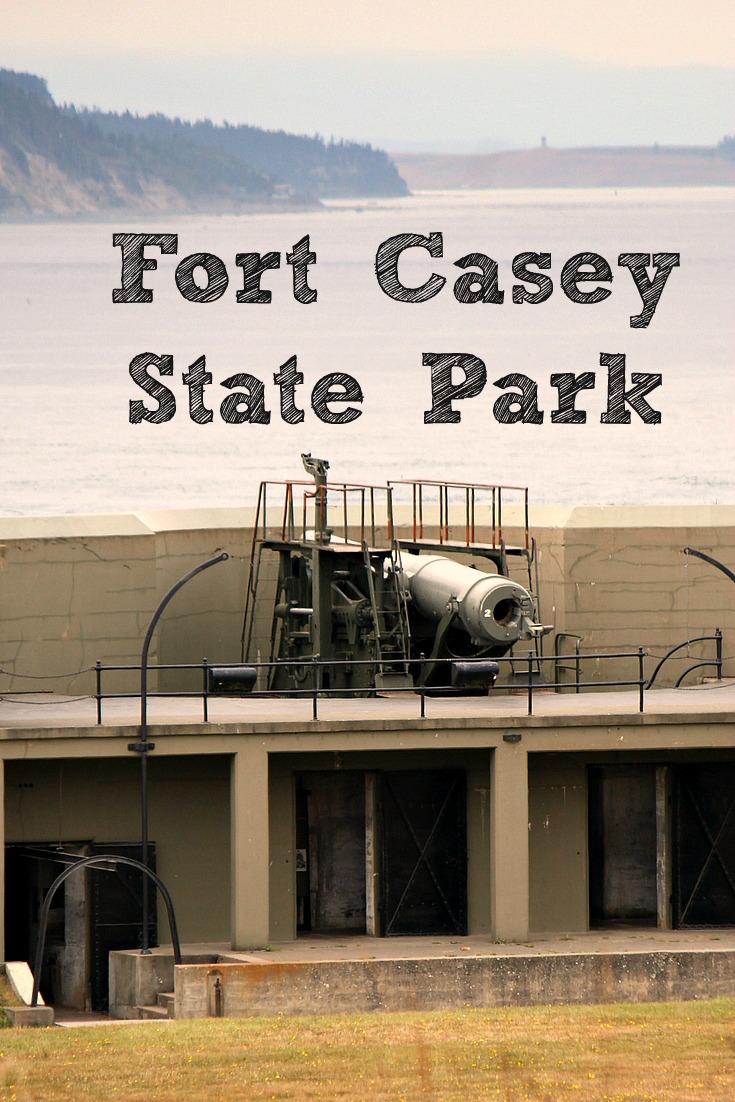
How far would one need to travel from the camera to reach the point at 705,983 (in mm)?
27188

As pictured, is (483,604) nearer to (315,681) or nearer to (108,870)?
(315,681)

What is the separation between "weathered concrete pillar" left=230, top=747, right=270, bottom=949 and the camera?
93.1 feet

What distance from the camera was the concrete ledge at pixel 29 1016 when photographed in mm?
24938

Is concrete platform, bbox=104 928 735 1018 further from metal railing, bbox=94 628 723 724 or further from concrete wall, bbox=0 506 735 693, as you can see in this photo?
concrete wall, bbox=0 506 735 693

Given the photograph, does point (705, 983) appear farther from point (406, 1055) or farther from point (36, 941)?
point (36, 941)

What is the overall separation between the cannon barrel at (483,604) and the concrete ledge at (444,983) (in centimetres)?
Answer: 548

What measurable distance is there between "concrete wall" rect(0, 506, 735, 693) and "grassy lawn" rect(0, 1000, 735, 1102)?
8578 millimetres

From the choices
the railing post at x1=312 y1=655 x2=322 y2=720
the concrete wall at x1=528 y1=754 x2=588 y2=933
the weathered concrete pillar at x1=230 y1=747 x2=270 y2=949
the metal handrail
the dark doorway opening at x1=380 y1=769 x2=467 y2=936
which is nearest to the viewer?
the weathered concrete pillar at x1=230 y1=747 x2=270 y2=949

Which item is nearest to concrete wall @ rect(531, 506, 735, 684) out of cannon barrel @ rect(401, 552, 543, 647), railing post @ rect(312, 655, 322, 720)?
cannon barrel @ rect(401, 552, 543, 647)

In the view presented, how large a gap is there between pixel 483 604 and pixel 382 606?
6.00 ft

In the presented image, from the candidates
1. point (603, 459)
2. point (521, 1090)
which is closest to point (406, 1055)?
point (521, 1090)

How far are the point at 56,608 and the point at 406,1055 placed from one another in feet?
38.0

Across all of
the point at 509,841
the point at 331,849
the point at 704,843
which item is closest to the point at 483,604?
the point at 509,841

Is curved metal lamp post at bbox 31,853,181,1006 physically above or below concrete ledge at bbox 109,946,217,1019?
above
